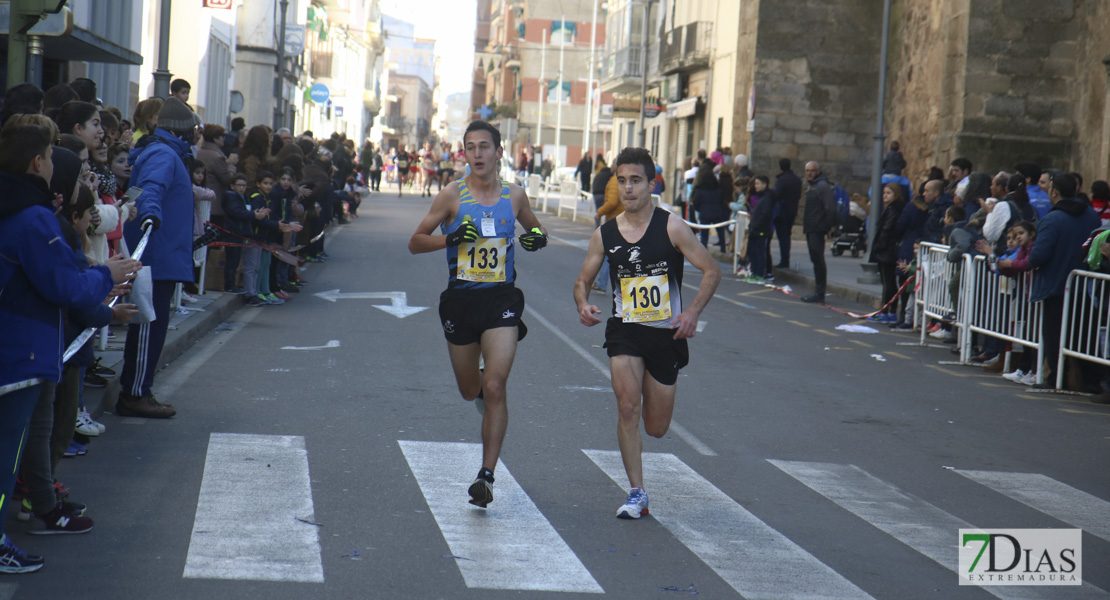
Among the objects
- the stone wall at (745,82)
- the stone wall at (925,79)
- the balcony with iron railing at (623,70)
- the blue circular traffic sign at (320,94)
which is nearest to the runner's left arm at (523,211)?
the stone wall at (925,79)

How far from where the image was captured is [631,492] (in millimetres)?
6207

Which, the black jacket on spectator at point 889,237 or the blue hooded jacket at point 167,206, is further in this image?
the black jacket on spectator at point 889,237

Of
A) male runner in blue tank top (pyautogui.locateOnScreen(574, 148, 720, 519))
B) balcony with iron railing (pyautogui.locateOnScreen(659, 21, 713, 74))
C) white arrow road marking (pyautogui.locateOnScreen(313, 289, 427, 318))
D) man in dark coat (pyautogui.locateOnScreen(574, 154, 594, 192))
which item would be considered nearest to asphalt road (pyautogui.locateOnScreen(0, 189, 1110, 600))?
male runner in blue tank top (pyautogui.locateOnScreen(574, 148, 720, 519))

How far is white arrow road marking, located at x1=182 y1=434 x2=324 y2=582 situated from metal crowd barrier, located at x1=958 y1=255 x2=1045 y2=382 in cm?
743

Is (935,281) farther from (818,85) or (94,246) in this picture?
(818,85)

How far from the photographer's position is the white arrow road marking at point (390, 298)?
14516 millimetres

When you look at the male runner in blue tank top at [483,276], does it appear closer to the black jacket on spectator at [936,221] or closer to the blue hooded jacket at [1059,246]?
the blue hooded jacket at [1059,246]

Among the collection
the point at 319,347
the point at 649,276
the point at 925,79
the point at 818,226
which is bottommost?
the point at 319,347

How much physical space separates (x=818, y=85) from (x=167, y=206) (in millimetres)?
27337

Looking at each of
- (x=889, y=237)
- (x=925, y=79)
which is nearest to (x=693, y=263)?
(x=889, y=237)

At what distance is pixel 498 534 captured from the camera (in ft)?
18.8

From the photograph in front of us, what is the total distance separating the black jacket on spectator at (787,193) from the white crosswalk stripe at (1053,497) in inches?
523

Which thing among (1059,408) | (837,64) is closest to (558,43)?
(837,64)

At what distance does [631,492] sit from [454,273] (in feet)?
4.83
